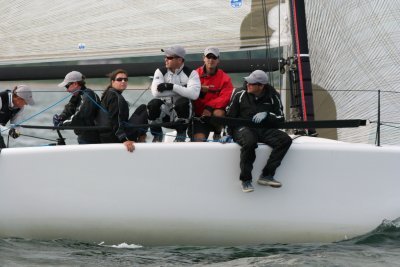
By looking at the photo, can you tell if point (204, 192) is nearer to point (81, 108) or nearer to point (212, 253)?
point (212, 253)

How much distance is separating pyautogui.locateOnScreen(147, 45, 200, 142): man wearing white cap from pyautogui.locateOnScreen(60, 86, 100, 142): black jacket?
29cm

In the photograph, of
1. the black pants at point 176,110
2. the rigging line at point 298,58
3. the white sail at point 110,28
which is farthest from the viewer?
the white sail at point 110,28

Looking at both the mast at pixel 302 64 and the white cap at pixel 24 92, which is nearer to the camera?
the white cap at pixel 24 92

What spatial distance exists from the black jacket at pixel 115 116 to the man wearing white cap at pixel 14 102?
60 cm

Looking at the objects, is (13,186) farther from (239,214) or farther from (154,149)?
(239,214)

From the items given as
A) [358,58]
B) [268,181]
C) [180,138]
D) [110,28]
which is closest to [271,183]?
[268,181]

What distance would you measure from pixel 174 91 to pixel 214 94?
0.35 meters

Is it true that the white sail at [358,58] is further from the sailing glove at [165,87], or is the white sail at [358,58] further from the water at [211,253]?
the sailing glove at [165,87]

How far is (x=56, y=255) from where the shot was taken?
4402 mm

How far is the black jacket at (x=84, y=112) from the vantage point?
4977 mm

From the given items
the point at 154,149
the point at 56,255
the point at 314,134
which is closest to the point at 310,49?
the point at 314,134

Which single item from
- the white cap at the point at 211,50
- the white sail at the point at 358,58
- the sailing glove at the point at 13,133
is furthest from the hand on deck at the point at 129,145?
the white sail at the point at 358,58

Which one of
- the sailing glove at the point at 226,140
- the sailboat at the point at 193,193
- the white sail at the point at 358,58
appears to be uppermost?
the white sail at the point at 358,58

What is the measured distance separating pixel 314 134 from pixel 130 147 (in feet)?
4.32
